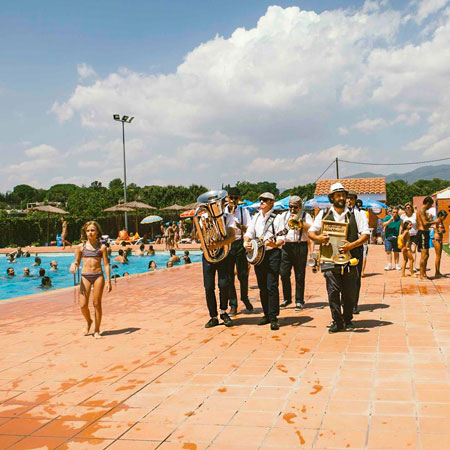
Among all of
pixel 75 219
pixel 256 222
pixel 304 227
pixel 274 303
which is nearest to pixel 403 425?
pixel 274 303

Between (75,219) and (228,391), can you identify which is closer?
(228,391)

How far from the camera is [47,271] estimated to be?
22.5 metres

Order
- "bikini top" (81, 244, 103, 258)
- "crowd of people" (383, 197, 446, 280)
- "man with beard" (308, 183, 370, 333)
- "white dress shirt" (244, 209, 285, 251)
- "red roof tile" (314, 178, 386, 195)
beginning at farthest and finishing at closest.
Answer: "red roof tile" (314, 178, 386, 195) → "crowd of people" (383, 197, 446, 280) → "white dress shirt" (244, 209, 285, 251) → "bikini top" (81, 244, 103, 258) → "man with beard" (308, 183, 370, 333)

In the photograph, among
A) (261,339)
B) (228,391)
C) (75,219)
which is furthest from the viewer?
(75,219)

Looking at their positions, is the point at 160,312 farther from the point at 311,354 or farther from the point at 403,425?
the point at 403,425

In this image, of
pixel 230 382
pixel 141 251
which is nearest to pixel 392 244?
pixel 230 382

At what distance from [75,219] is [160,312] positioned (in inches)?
1158

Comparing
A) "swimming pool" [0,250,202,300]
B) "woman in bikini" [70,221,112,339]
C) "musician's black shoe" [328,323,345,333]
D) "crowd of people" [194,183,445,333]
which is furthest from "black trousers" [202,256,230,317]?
"swimming pool" [0,250,202,300]

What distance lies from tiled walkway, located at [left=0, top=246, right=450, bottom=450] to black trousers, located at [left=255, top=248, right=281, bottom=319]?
0.29 meters

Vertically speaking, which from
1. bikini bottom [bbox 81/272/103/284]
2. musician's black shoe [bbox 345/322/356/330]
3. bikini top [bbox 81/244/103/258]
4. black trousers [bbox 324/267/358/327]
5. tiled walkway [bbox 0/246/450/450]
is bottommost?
tiled walkway [bbox 0/246/450/450]

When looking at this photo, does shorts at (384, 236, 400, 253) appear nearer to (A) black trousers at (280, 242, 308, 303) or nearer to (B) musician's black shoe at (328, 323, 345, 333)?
(A) black trousers at (280, 242, 308, 303)

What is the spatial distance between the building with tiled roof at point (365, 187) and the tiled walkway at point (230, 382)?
28422 mm

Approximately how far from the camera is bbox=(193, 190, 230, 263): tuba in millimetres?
6590

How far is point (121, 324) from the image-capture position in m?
7.49
